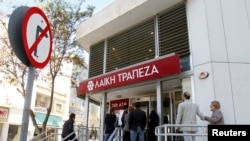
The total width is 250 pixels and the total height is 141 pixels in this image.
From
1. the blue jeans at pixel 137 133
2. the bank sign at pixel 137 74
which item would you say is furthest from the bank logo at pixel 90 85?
the blue jeans at pixel 137 133

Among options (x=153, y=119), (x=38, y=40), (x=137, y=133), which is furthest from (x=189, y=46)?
(x=38, y=40)

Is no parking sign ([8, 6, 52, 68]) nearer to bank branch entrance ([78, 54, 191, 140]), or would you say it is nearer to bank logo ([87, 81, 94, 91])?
bank branch entrance ([78, 54, 191, 140])

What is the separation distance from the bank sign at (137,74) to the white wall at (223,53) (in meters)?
0.71

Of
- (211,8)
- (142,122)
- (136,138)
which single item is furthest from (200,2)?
(136,138)

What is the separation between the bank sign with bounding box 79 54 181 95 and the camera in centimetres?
801

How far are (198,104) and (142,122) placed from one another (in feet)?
6.26

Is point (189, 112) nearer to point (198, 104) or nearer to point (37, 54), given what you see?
point (198, 104)

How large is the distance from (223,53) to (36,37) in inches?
241

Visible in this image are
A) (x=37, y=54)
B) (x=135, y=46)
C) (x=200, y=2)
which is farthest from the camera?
(x=135, y=46)

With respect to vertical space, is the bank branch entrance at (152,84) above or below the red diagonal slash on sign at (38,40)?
above

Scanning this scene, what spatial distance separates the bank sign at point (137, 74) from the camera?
26.3 ft

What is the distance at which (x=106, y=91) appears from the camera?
36.2ft

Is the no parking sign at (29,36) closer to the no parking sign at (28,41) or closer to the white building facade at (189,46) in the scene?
the no parking sign at (28,41)

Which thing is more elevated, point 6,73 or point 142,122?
point 6,73
